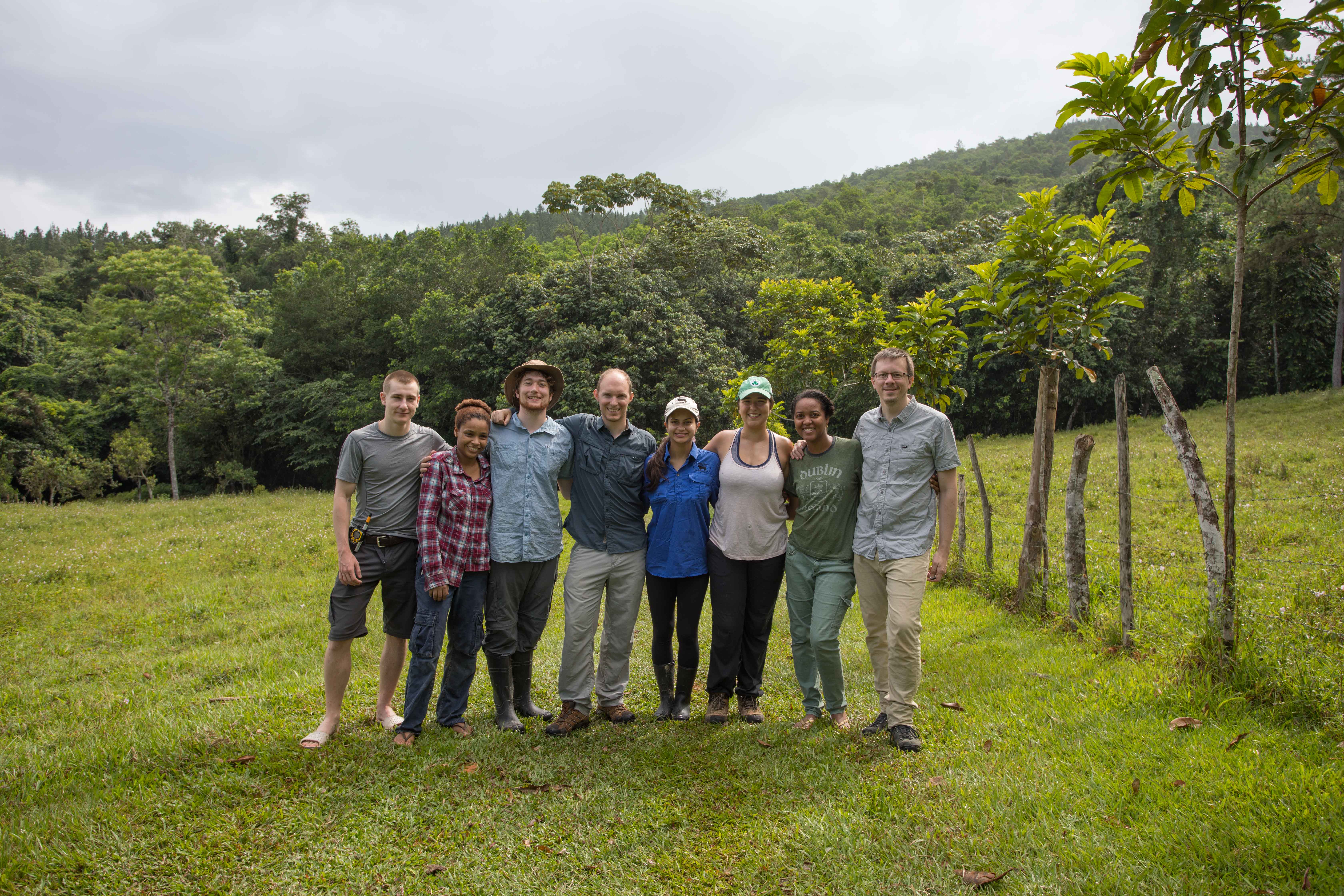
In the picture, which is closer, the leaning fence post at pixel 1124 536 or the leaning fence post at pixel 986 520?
the leaning fence post at pixel 1124 536

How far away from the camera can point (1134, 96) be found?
162 inches

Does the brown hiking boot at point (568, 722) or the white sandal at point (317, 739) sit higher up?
the white sandal at point (317, 739)

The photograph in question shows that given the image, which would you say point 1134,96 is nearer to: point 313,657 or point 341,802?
point 341,802

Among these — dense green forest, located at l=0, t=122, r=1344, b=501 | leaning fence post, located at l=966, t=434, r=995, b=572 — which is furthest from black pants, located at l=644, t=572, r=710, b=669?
dense green forest, located at l=0, t=122, r=1344, b=501

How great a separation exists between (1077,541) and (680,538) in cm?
352

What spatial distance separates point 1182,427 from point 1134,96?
6.59 feet

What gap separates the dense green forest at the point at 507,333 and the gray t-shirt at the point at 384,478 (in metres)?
15.5

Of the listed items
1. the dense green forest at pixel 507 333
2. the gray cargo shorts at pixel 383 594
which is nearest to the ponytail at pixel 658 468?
the gray cargo shorts at pixel 383 594

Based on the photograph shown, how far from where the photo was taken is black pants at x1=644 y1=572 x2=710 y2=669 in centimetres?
473

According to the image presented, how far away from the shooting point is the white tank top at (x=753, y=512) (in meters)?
4.59

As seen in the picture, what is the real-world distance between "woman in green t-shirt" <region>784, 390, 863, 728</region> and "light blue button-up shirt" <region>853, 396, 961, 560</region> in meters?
0.14

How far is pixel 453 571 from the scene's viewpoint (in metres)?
4.41

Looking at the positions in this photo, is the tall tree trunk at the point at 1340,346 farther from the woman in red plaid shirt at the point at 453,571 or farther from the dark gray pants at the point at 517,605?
the woman in red plaid shirt at the point at 453,571

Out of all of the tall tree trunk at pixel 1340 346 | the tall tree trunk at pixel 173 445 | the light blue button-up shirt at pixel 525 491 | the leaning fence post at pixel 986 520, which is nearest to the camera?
the light blue button-up shirt at pixel 525 491
